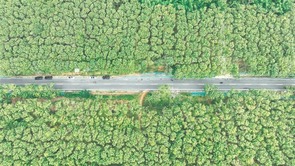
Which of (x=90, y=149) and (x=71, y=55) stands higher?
(x=71, y=55)

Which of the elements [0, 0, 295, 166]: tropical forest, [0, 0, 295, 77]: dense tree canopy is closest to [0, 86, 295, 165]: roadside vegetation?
[0, 0, 295, 166]: tropical forest

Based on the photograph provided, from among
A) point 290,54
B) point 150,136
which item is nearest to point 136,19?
point 150,136

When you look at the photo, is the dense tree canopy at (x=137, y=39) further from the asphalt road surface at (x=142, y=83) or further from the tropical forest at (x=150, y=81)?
the asphalt road surface at (x=142, y=83)

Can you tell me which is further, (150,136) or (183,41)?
(183,41)

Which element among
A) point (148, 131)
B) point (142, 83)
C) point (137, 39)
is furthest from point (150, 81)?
point (148, 131)

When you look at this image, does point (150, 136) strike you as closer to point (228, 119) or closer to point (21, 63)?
point (228, 119)

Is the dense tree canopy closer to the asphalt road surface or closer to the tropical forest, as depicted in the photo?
the tropical forest
